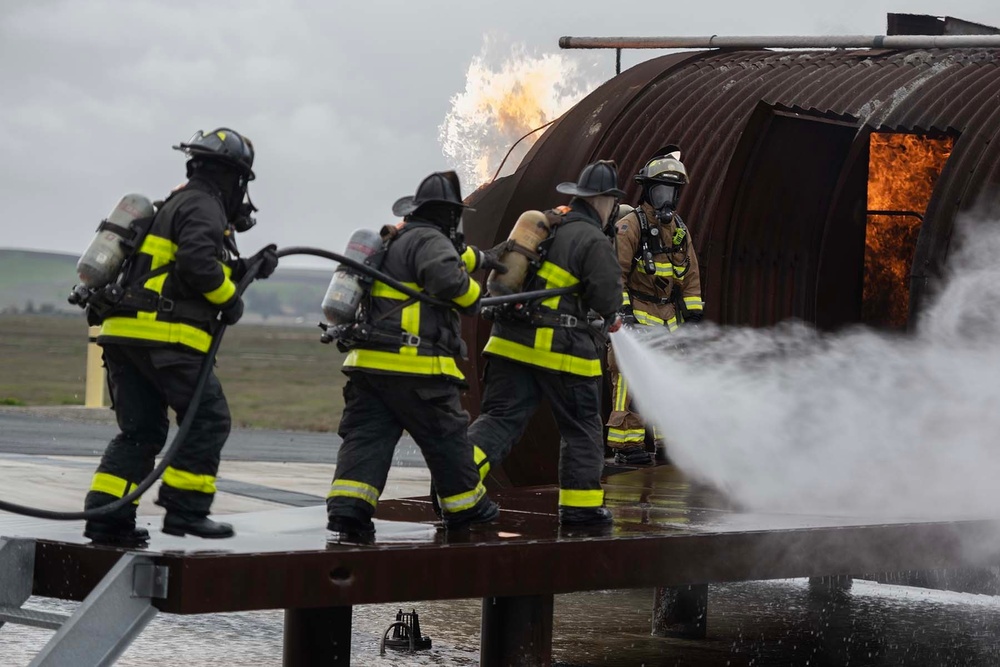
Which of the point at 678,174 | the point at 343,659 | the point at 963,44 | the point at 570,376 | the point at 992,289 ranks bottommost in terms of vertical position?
the point at 343,659

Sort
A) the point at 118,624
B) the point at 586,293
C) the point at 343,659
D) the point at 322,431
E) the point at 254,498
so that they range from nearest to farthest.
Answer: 1. the point at 118,624
2. the point at 343,659
3. the point at 586,293
4. the point at 254,498
5. the point at 322,431

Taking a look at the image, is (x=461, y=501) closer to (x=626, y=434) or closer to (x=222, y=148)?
(x=222, y=148)

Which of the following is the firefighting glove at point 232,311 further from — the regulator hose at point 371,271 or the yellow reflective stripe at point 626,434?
the yellow reflective stripe at point 626,434

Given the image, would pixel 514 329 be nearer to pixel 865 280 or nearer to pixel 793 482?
pixel 793 482

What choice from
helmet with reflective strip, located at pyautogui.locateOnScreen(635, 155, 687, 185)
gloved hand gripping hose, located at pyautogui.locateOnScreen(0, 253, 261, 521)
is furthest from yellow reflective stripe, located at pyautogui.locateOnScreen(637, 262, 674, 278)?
gloved hand gripping hose, located at pyautogui.locateOnScreen(0, 253, 261, 521)

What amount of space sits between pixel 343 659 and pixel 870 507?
3066 millimetres

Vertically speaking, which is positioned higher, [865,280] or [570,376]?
[865,280]

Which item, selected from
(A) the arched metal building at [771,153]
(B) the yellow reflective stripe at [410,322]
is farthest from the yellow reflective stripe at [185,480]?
(A) the arched metal building at [771,153]

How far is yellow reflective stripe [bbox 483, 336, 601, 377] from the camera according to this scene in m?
6.68

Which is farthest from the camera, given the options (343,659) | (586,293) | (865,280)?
(865,280)

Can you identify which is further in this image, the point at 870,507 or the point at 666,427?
the point at 666,427

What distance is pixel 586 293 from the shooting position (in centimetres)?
677

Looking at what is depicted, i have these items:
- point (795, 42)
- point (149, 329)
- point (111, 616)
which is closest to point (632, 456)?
point (795, 42)

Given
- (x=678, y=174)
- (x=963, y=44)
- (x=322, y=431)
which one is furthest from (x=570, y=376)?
(x=322, y=431)
